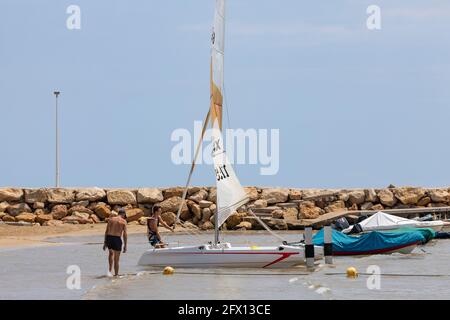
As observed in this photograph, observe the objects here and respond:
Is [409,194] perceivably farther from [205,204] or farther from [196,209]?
[196,209]

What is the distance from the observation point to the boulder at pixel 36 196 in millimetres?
58562

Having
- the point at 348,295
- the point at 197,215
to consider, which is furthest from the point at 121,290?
the point at 197,215

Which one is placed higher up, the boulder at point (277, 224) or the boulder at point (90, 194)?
the boulder at point (90, 194)

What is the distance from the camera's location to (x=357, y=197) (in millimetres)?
60562

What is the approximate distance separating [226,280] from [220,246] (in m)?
3.55

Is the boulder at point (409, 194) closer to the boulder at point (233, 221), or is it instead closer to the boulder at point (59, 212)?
the boulder at point (233, 221)

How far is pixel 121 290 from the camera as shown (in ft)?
79.5

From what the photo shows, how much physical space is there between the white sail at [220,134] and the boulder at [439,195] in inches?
1241

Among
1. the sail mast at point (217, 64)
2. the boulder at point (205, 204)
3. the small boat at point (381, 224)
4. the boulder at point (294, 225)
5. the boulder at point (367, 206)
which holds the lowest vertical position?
the boulder at point (294, 225)

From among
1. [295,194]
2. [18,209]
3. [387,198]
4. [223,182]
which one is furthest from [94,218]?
[223,182]

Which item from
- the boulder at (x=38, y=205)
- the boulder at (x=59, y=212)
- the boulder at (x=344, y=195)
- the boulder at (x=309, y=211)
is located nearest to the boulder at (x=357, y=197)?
the boulder at (x=344, y=195)
